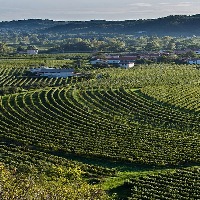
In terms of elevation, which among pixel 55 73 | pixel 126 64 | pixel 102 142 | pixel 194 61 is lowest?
pixel 102 142

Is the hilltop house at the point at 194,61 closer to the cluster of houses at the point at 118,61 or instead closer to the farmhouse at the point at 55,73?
the cluster of houses at the point at 118,61

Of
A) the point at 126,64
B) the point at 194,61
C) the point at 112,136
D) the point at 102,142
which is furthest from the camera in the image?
the point at 194,61

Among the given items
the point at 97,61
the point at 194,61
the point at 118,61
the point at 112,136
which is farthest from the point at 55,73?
the point at 112,136

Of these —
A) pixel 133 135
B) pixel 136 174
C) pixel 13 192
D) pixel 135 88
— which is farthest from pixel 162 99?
pixel 13 192

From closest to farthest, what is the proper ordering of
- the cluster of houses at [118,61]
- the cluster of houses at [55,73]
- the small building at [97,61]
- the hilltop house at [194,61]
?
the cluster of houses at [55,73] < the cluster of houses at [118,61] < the small building at [97,61] < the hilltop house at [194,61]

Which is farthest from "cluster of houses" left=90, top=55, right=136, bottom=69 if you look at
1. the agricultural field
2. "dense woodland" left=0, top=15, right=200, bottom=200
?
the agricultural field

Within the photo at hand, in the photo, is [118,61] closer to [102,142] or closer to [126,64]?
[126,64]

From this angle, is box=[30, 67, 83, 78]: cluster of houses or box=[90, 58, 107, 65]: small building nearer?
box=[30, 67, 83, 78]: cluster of houses

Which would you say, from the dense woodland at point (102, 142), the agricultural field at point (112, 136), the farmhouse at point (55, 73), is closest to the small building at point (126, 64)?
the farmhouse at point (55, 73)

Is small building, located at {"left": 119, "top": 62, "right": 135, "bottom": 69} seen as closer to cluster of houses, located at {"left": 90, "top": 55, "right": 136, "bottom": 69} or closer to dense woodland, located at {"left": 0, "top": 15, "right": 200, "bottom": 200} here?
cluster of houses, located at {"left": 90, "top": 55, "right": 136, "bottom": 69}
